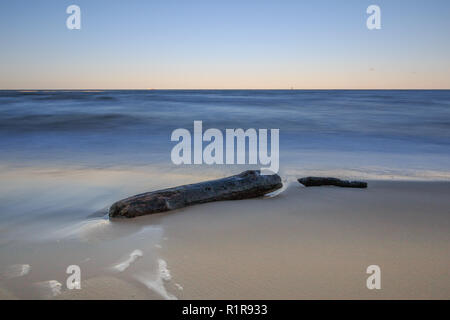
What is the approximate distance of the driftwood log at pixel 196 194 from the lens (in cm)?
312

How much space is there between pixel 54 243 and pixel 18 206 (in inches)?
51.3

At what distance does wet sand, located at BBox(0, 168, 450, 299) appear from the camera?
1.96 meters

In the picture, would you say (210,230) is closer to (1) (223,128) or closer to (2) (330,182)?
(2) (330,182)

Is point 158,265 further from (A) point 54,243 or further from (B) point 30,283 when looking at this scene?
(A) point 54,243

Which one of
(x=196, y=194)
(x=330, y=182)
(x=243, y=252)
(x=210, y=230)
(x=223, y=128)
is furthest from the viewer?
(x=223, y=128)

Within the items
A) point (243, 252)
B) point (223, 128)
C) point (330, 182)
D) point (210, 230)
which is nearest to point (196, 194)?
→ point (210, 230)

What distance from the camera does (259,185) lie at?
12.2ft

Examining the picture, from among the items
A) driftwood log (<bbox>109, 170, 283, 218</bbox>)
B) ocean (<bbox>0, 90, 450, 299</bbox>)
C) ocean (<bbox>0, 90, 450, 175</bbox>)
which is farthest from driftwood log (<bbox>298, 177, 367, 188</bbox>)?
ocean (<bbox>0, 90, 450, 175</bbox>)

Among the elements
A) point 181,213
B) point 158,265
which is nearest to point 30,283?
point 158,265

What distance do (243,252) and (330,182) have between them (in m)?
2.11

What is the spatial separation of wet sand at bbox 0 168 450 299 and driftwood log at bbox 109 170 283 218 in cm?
9

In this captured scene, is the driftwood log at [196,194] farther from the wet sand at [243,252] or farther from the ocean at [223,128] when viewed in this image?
the ocean at [223,128]

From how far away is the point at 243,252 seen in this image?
2.40 m

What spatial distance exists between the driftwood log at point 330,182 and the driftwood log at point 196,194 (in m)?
0.42
